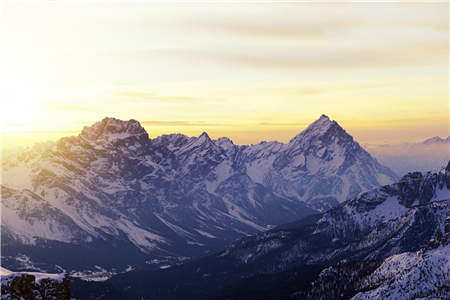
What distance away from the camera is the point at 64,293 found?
423 ft

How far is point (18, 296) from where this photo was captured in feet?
429

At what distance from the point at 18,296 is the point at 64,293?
875 cm
